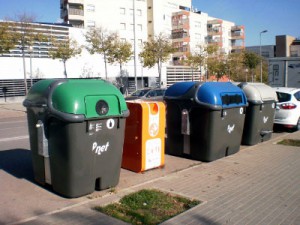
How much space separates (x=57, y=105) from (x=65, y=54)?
27.2 meters

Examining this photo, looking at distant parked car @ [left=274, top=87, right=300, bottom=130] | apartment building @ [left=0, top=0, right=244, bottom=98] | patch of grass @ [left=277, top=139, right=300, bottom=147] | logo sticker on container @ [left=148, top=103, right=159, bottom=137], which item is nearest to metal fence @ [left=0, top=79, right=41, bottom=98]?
apartment building @ [left=0, top=0, right=244, bottom=98]

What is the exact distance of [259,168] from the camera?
6578mm

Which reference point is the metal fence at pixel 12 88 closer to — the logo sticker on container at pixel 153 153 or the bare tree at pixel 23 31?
the bare tree at pixel 23 31

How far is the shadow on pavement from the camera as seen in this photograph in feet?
20.3

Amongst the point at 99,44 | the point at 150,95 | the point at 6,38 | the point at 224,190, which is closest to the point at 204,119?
the point at 224,190

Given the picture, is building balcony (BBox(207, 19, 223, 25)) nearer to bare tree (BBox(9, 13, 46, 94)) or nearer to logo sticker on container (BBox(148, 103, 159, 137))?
bare tree (BBox(9, 13, 46, 94))

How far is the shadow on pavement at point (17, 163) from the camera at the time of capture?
6191 millimetres

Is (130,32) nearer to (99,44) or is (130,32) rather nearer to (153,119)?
(99,44)

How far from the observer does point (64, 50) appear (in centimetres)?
3036

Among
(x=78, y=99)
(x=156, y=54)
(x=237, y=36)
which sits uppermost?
(x=237, y=36)

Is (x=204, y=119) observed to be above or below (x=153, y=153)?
above

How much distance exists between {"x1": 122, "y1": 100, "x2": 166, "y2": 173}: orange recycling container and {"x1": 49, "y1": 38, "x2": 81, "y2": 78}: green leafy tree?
2562cm

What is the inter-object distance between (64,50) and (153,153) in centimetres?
2592

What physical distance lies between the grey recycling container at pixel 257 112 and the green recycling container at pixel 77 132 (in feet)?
14.5
